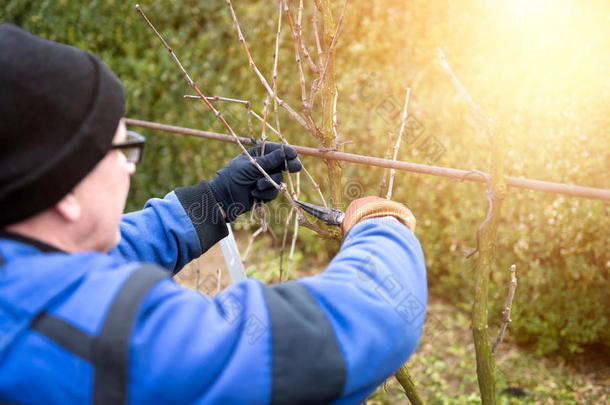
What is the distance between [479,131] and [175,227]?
86.8 inches

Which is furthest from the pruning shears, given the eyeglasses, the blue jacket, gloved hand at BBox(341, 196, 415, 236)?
the eyeglasses

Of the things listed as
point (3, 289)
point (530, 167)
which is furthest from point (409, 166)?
point (530, 167)

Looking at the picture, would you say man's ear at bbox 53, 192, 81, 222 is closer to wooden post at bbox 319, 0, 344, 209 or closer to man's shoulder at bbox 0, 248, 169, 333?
man's shoulder at bbox 0, 248, 169, 333

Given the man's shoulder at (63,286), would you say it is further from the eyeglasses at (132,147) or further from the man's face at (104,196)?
the eyeglasses at (132,147)

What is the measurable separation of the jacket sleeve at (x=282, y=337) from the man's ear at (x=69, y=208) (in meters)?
0.27

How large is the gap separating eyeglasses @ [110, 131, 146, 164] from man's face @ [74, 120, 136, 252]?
0.01 meters

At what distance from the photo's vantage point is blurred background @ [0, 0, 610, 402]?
2.72 meters

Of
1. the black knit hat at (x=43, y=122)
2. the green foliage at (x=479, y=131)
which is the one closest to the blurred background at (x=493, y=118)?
the green foliage at (x=479, y=131)

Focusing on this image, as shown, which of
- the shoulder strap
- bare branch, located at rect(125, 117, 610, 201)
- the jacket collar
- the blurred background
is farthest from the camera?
the blurred background

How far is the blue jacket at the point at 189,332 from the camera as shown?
918 millimetres

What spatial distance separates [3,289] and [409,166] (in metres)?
1.10

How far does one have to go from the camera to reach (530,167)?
2.96 meters

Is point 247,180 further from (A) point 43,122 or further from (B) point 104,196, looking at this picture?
(A) point 43,122

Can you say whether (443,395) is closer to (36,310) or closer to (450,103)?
(450,103)
